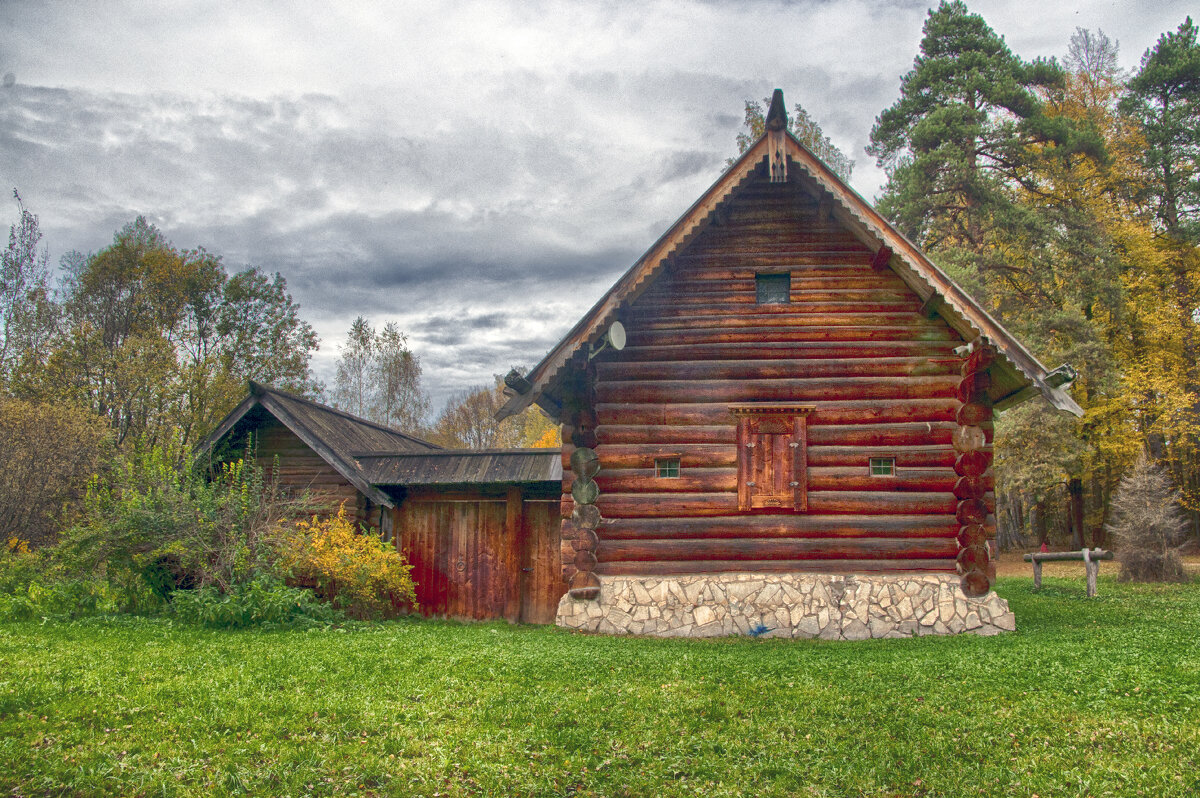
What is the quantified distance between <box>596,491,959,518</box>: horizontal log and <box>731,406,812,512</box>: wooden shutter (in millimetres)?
286

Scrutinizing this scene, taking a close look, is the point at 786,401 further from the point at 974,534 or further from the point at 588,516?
the point at 588,516

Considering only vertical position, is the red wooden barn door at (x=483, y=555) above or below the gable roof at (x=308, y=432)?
below

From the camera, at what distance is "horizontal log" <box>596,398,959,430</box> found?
40.4 ft

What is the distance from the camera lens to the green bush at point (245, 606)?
1200cm

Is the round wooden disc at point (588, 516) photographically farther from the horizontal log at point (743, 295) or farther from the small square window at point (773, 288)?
the small square window at point (773, 288)

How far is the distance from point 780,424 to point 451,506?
7.37 metres

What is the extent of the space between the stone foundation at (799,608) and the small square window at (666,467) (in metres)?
1.70

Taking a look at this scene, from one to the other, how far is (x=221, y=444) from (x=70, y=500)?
5.39 meters

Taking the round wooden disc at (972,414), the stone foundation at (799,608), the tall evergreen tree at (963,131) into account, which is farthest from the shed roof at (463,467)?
the tall evergreen tree at (963,131)

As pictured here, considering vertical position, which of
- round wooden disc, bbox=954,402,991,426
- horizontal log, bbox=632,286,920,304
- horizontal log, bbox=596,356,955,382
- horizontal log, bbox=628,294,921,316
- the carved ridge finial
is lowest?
round wooden disc, bbox=954,402,991,426

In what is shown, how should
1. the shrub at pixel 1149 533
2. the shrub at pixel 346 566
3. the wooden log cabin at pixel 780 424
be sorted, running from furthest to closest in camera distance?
the shrub at pixel 1149 533
the shrub at pixel 346 566
the wooden log cabin at pixel 780 424

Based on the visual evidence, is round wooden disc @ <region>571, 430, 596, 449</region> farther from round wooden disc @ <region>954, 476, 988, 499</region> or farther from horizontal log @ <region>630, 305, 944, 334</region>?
round wooden disc @ <region>954, 476, 988, 499</region>

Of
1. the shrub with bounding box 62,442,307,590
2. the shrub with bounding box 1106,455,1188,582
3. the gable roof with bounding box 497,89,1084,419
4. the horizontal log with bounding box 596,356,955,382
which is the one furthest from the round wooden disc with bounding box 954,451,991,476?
the shrub with bounding box 62,442,307,590

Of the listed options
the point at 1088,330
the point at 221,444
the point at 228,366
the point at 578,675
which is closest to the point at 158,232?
the point at 228,366
